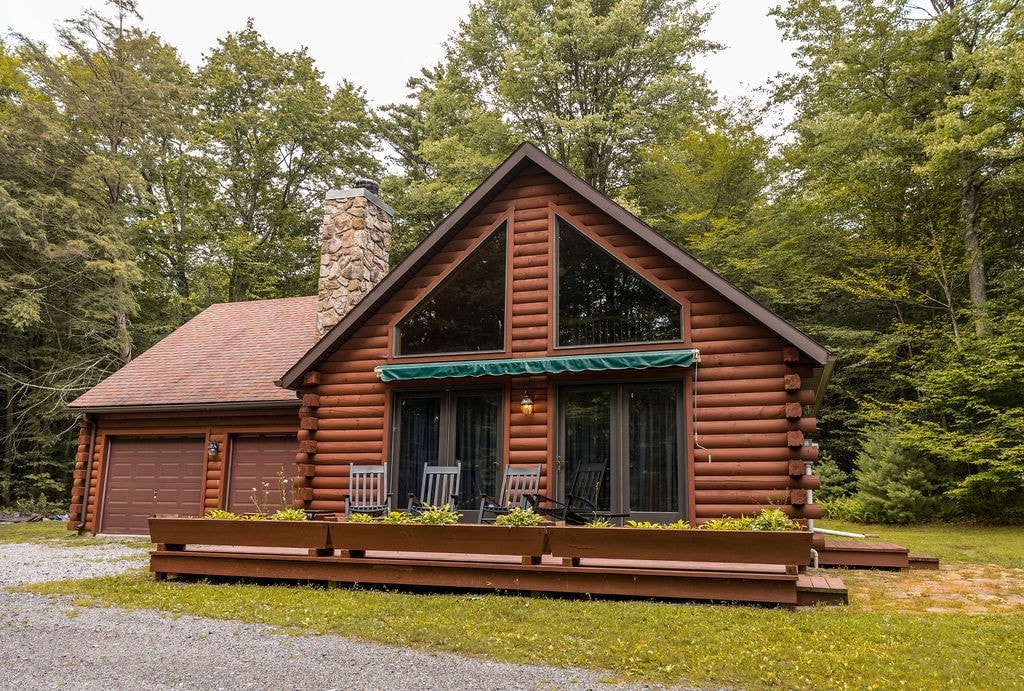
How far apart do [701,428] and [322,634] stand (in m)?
4.74

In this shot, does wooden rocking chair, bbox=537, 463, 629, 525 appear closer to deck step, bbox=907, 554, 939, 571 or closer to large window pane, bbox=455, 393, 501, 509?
large window pane, bbox=455, 393, 501, 509

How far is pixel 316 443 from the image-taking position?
32.0 feet

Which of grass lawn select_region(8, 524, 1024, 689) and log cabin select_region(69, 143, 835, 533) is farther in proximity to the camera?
log cabin select_region(69, 143, 835, 533)

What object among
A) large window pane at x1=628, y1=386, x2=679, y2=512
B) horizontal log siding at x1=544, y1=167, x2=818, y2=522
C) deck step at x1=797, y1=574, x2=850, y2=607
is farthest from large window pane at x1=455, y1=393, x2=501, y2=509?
deck step at x1=797, y1=574, x2=850, y2=607

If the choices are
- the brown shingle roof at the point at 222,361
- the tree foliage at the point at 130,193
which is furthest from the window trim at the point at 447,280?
the tree foliage at the point at 130,193

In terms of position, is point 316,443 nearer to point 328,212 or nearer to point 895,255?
point 328,212

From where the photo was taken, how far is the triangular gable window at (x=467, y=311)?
30.4 feet

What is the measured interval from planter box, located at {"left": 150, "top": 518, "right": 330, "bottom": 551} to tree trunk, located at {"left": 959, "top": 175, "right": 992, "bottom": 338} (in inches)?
563

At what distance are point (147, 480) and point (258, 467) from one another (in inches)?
92.6

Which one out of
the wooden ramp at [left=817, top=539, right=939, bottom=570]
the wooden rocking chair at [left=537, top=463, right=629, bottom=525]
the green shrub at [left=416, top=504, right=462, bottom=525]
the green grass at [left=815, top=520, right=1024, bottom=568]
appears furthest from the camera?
the green grass at [left=815, top=520, right=1024, bottom=568]

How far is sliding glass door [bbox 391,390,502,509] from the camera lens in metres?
8.94

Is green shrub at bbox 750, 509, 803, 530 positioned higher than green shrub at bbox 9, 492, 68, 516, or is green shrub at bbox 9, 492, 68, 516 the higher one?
green shrub at bbox 750, 509, 803, 530

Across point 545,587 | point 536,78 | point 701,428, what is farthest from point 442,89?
point 545,587

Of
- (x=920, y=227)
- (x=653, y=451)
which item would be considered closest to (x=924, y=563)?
(x=653, y=451)
